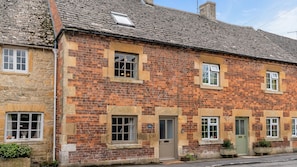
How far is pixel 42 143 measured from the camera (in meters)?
14.0

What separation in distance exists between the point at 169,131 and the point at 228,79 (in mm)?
4786

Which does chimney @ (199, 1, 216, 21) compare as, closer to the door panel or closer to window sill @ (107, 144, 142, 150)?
the door panel

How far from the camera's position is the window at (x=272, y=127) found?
793 inches

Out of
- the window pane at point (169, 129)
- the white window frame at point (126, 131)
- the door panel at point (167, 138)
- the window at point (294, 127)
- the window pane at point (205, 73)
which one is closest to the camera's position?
the white window frame at point (126, 131)

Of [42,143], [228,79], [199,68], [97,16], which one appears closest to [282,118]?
[228,79]

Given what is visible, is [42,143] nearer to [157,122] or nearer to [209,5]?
[157,122]

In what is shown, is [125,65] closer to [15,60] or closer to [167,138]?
[167,138]

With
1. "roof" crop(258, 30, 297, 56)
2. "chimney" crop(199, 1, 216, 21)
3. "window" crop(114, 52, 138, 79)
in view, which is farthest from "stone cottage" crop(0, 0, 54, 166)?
"roof" crop(258, 30, 297, 56)

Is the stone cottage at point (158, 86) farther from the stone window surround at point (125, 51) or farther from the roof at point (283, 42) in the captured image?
the roof at point (283, 42)

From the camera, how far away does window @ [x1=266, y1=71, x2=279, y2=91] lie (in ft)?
67.5

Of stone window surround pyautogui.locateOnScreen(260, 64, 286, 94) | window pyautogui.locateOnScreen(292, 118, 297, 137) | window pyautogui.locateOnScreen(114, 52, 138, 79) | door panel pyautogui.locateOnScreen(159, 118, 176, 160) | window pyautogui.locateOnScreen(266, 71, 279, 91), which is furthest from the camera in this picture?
window pyautogui.locateOnScreen(292, 118, 297, 137)

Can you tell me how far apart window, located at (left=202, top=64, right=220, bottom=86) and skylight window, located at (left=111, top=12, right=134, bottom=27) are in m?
4.66

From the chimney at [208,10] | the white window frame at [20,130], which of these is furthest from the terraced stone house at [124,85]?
the chimney at [208,10]

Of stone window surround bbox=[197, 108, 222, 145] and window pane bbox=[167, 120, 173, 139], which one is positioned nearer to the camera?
window pane bbox=[167, 120, 173, 139]
